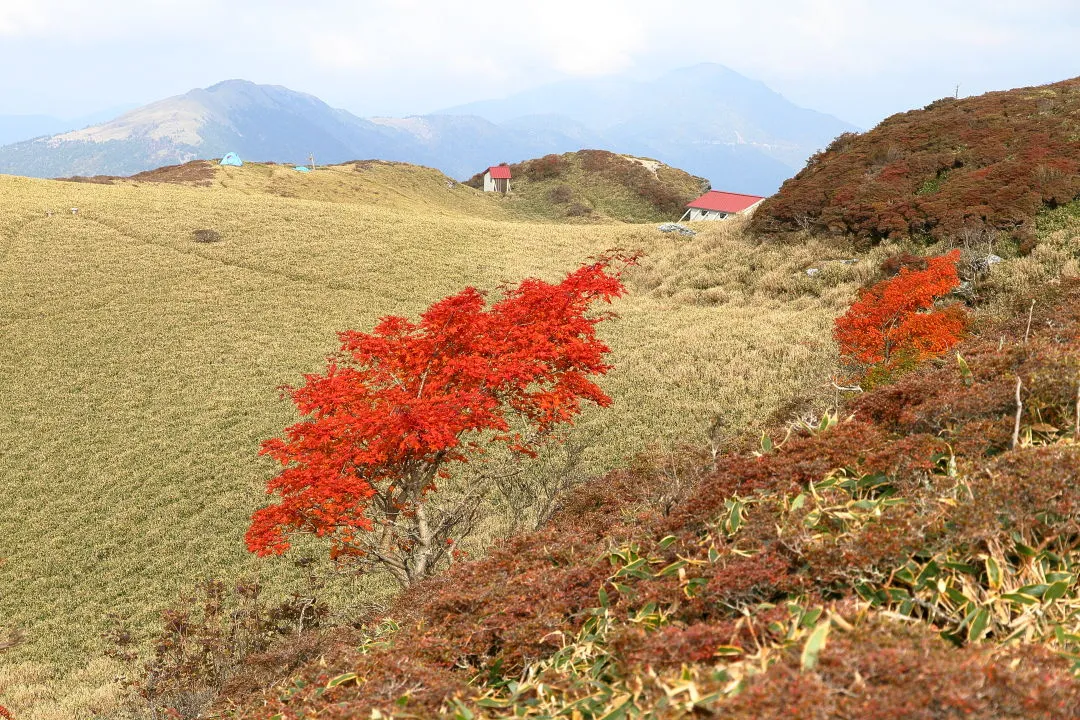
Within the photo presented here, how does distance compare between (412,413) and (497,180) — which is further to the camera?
(497,180)

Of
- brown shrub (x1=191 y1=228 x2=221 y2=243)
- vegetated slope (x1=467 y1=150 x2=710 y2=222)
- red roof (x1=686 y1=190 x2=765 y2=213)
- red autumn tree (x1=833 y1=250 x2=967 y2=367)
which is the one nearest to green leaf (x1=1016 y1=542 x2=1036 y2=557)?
red autumn tree (x1=833 y1=250 x2=967 y2=367)

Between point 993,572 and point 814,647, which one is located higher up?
point 993,572

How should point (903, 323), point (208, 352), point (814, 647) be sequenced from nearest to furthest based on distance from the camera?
1. point (814, 647)
2. point (903, 323)
3. point (208, 352)

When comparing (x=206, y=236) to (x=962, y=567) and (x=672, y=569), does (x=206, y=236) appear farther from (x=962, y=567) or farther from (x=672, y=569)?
→ (x=962, y=567)

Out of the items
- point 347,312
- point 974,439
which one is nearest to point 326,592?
point 974,439

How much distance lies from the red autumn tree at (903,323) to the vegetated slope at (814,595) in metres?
8.84

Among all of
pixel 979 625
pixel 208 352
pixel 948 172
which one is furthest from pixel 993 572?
pixel 948 172

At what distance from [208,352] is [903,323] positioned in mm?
24945

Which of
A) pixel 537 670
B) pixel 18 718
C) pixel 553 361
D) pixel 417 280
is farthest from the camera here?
pixel 417 280

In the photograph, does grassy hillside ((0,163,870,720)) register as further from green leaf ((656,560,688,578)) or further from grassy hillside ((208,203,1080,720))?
green leaf ((656,560,688,578))

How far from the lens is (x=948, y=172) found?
106 ft

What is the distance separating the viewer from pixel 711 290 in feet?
106

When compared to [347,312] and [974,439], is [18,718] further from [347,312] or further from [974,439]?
[347,312]

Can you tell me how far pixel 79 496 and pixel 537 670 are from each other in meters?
18.5
